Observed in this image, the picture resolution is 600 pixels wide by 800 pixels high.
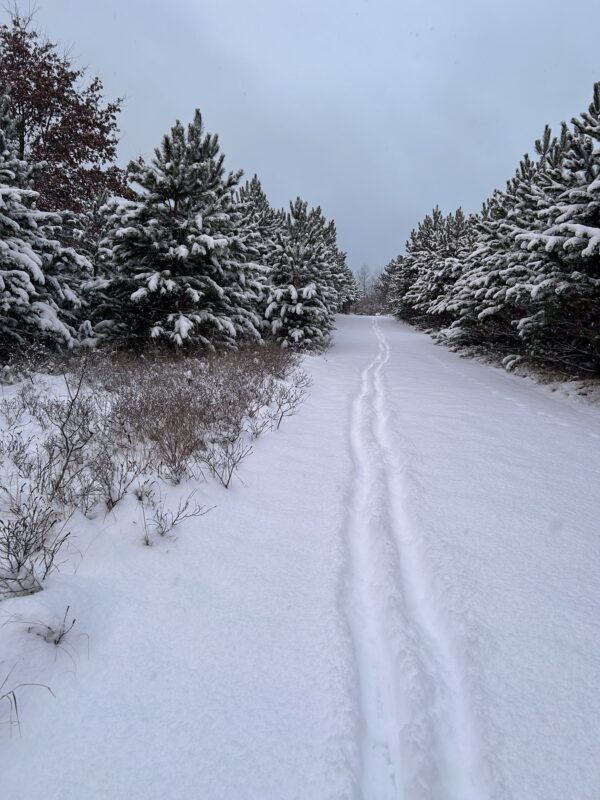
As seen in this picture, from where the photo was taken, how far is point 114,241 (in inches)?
383

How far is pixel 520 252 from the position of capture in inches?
429

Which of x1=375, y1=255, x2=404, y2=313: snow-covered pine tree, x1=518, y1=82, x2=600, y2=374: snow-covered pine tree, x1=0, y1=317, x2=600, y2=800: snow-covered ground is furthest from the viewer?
x1=375, y1=255, x2=404, y2=313: snow-covered pine tree

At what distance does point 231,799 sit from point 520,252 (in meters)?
12.8

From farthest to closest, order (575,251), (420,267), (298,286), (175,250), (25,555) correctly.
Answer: (420,267) → (298,286) → (175,250) → (575,251) → (25,555)

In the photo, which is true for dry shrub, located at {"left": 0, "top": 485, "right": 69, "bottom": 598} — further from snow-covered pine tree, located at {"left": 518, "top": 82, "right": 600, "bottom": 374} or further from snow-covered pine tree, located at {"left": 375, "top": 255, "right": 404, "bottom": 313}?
snow-covered pine tree, located at {"left": 375, "top": 255, "right": 404, "bottom": 313}

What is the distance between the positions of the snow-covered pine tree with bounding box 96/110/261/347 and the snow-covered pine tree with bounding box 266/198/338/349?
4.08 metres

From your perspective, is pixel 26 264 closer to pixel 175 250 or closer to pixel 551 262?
pixel 175 250

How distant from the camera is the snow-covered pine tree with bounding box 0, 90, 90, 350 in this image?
A: 281 inches

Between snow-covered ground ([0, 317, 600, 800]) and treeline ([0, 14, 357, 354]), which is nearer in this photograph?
snow-covered ground ([0, 317, 600, 800])

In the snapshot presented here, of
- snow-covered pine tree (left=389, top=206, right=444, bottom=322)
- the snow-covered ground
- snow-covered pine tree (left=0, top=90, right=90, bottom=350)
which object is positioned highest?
snow-covered pine tree (left=389, top=206, right=444, bottom=322)

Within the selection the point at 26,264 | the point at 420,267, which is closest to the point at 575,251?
the point at 26,264

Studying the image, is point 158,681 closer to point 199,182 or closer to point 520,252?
point 199,182

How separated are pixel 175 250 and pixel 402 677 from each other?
9.39 m

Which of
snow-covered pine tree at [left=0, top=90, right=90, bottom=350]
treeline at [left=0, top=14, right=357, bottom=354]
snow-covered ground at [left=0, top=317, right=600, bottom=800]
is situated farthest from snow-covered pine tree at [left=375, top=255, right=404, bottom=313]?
snow-covered ground at [left=0, top=317, right=600, bottom=800]
